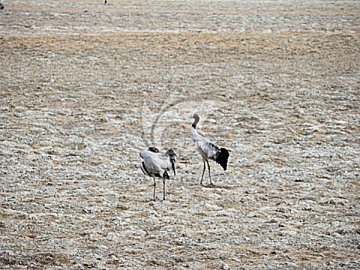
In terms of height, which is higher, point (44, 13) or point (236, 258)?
point (44, 13)

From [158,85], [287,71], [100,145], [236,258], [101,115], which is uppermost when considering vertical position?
[287,71]

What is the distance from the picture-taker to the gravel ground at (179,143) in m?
6.07

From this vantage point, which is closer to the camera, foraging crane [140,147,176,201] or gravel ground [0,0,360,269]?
gravel ground [0,0,360,269]

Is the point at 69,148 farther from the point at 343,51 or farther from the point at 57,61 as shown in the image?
the point at 343,51

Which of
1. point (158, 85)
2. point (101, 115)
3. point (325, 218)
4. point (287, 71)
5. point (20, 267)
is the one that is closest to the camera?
point (20, 267)

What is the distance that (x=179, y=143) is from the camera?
30.3ft

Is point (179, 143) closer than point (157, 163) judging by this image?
No

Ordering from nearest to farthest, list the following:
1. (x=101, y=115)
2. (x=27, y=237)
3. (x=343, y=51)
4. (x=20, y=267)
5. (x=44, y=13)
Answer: (x=20, y=267) → (x=27, y=237) → (x=101, y=115) → (x=343, y=51) → (x=44, y=13)

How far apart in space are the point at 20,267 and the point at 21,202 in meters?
1.53

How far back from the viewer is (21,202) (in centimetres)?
705

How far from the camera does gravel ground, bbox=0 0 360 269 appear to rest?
6.07 meters

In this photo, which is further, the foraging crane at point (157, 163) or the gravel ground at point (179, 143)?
→ the foraging crane at point (157, 163)

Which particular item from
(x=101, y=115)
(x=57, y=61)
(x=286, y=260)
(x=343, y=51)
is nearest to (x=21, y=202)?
(x=286, y=260)

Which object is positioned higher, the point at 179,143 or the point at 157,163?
the point at 179,143
